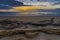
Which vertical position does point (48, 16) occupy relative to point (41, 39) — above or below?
above

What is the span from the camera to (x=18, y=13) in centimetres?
63

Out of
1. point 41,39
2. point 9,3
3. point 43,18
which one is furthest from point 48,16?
point 9,3

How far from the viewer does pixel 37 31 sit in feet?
2.01

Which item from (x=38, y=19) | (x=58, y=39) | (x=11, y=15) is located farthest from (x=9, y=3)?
(x=58, y=39)

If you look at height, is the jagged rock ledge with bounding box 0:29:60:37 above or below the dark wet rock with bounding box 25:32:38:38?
above

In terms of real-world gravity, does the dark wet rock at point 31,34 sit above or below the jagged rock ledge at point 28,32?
below

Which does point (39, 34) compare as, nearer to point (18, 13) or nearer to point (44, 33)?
point (44, 33)

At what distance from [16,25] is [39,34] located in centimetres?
13

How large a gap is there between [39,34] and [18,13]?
0.54ft

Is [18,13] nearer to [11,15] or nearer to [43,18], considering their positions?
[11,15]

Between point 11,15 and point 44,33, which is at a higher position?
point 11,15

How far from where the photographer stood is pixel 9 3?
65 centimetres

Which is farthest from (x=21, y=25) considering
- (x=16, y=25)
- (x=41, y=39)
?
(x=41, y=39)

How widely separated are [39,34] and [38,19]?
8 centimetres
